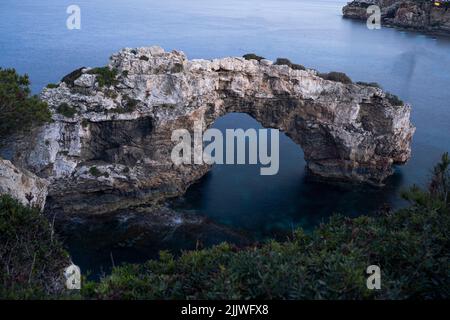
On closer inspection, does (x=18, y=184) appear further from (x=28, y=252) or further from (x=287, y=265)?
(x=287, y=265)

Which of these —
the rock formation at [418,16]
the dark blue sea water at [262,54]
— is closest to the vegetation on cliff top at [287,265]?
the dark blue sea water at [262,54]

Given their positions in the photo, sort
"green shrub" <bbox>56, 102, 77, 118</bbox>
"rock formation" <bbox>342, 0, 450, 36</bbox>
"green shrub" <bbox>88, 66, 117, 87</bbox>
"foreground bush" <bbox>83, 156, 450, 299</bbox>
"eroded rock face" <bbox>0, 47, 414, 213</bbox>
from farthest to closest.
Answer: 1. "rock formation" <bbox>342, 0, 450, 36</bbox>
2. "green shrub" <bbox>88, 66, 117, 87</bbox>
3. "eroded rock face" <bbox>0, 47, 414, 213</bbox>
4. "green shrub" <bbox>56, 102, 77, 118</bbox>
5. "foreground bush" <bbox>83, 156, 450, 299</bbox>

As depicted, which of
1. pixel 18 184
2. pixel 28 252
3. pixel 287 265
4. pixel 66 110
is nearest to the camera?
pixel 287 265

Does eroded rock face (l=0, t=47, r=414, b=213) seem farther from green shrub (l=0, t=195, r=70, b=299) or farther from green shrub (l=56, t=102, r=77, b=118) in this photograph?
green shrub (l=0, t=195, r=70, b=299)

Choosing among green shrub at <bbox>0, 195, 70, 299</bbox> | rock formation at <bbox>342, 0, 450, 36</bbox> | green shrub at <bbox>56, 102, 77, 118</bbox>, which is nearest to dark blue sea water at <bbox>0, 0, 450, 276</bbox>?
rock formation at <bbox>342, 0, 450, 36</bbox>

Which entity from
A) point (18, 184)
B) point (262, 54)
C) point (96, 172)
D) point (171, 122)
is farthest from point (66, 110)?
point (262, 54)

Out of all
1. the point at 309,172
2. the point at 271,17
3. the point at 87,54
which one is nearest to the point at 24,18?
the point at 87,54
